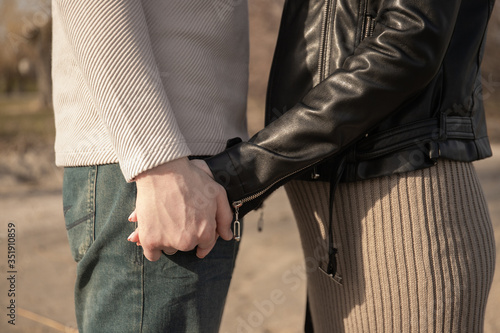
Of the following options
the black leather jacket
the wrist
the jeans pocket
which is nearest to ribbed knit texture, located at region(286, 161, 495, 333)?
the black leather jacket

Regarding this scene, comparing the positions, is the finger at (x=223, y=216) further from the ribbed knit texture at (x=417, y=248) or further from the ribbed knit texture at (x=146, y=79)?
the ribbed knit texture at (x=417, y=248)

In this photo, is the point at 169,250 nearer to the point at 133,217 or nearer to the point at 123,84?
the point at 133,217

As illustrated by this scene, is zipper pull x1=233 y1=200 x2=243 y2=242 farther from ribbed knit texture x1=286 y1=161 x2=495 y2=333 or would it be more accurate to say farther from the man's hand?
ribbed knit texture x1=286 y1=161 x2=495 y2=333

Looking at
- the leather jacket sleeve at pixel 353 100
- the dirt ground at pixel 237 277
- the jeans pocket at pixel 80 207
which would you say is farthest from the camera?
the dirt ground at pixel 237 277

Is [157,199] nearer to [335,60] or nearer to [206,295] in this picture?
[206,295]

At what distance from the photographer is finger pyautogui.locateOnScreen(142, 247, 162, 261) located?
76cm

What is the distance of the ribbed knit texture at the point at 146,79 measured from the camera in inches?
29.0

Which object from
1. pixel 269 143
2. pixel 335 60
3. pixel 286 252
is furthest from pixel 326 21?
pixel 286 252

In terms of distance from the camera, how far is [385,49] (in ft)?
2.42

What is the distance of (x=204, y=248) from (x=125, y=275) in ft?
0.49

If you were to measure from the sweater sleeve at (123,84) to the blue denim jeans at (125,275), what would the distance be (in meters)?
0.10

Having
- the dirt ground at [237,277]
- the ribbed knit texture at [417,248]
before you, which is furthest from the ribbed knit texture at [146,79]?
the dirt ground at [237,277]

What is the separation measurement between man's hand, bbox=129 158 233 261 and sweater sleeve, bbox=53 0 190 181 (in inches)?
1.0

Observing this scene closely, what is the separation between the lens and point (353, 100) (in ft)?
2.44
